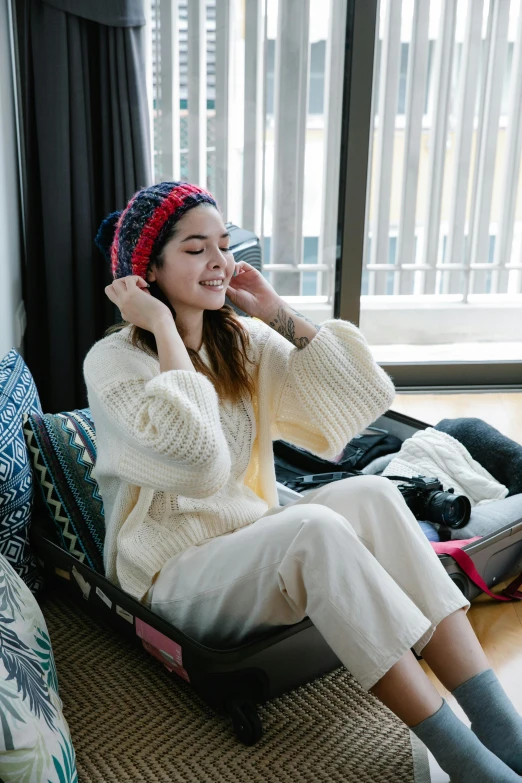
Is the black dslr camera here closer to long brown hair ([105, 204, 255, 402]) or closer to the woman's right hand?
long brown hair ([105, 204, 255, 402])

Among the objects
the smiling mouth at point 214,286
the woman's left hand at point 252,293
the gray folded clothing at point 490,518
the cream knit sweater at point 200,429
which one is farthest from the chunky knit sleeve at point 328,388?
the gray folded clothing at point 490,518

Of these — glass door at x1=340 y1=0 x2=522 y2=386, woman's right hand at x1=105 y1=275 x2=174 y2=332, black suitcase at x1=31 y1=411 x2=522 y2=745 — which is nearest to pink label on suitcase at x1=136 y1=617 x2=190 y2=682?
black suitcase at x1=31 y1=411 x2=522 y2=745

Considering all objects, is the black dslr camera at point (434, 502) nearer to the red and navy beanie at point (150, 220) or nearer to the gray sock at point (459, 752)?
the gray sock at point (459, 752)

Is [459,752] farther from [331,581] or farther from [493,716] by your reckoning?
[331,581]

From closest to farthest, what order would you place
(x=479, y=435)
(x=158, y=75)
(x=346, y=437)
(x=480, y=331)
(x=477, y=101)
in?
(x=346, y=437) → (x=479, y=435) → (x=158, y=75) → (x=477, y=101) → (x=480, y=331)

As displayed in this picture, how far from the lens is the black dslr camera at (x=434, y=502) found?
1958 mm

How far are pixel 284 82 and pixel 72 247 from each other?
1107mm

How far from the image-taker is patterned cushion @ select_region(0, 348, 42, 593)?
5.70ft

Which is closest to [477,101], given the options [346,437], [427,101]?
[427,101]

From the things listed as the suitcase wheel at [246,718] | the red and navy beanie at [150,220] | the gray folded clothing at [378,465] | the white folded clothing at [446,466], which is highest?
the red and navy beanie at [150,220]

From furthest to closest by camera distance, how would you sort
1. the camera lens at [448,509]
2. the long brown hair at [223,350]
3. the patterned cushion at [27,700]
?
the camera lens at [448,509], the long brown hair at [223,350], the patterned cushion at [27,700]

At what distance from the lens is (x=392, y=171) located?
3.77 m

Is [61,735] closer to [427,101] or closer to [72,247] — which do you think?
[72,247]

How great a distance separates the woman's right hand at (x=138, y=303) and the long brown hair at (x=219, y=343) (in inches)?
2.1
